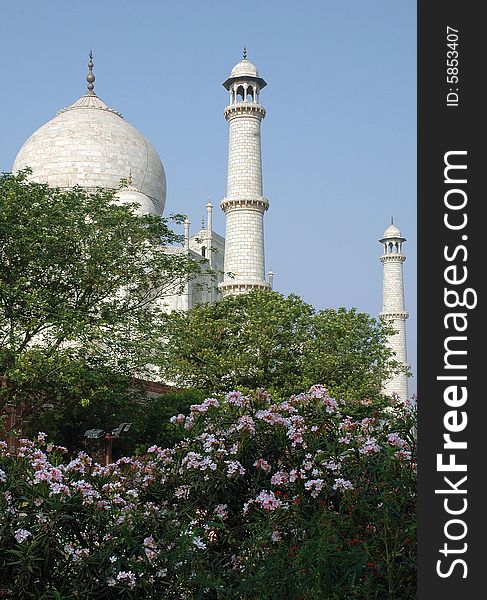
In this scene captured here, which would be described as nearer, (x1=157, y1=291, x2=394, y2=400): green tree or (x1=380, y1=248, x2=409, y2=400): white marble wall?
(x1=157, y1=291, x2=394, y2=400): green tree

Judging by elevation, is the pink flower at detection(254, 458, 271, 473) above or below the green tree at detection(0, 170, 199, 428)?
below

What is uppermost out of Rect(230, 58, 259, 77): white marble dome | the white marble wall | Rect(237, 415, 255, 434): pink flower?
Rect(230, 58, 259, 77): white marble dome

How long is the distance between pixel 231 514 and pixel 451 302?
4654 millimetres

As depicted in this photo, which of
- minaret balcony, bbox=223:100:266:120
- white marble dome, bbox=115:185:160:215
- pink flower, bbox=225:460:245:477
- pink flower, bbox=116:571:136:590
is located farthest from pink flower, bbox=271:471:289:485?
white marble dome, bbox=115:185:160:215

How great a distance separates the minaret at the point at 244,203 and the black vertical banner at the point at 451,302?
34829 millimetres

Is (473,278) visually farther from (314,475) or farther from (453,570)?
(314,475)

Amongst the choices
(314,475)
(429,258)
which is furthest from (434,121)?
(314,475)

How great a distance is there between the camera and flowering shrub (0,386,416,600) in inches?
210

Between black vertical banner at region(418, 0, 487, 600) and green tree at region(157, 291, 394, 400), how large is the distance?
21.4 meters

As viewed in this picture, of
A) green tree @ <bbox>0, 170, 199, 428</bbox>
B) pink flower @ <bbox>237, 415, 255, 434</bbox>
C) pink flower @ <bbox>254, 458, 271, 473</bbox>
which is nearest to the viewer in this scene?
pink flower @ <bbox>254, 458, 271, 473</bbox>

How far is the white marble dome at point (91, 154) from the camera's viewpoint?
47.5 m

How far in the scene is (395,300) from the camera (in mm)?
59750

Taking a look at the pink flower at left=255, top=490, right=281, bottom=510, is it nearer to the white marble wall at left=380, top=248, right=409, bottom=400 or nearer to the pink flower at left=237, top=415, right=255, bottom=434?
the pink flower at left=237, top=415, right=255, bottom=434

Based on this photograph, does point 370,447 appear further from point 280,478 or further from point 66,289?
point 66,289
